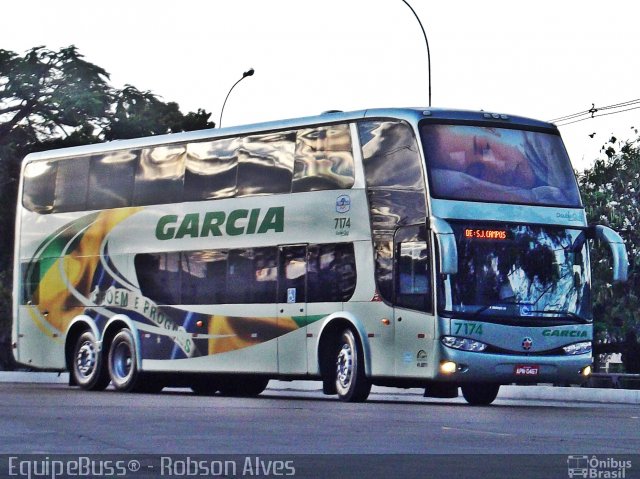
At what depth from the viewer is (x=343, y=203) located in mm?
23719

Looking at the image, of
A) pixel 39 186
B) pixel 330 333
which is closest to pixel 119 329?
pixel 39 186

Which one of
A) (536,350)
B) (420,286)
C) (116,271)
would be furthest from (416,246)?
(116,271)

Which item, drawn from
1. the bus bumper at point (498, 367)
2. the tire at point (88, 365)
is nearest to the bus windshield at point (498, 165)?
the bus bumper at point (498, 367)

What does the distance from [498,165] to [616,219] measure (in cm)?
3439

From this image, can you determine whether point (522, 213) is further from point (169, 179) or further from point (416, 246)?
point (169, 179)

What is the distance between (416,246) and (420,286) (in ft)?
1.83

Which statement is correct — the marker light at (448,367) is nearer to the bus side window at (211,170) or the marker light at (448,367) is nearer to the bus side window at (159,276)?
the bus side window at (211,170)

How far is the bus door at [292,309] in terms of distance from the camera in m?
24.5

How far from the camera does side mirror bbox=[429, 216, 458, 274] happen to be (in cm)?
2166

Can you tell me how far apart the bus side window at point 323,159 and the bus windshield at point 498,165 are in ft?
5.35

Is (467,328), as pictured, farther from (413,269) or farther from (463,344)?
(413,269)

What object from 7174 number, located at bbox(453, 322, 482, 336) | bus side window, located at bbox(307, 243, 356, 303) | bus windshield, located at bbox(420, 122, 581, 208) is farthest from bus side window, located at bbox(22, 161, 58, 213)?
7174 number, located at bbox(453, 322, 482, 336)

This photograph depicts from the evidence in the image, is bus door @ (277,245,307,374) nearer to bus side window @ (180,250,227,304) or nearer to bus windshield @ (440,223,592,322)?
bus side window @ (180,250,227,304)

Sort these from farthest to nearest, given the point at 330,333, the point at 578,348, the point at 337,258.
A: the point at 330,333 < the point at 337,258 < the point at 578,348
